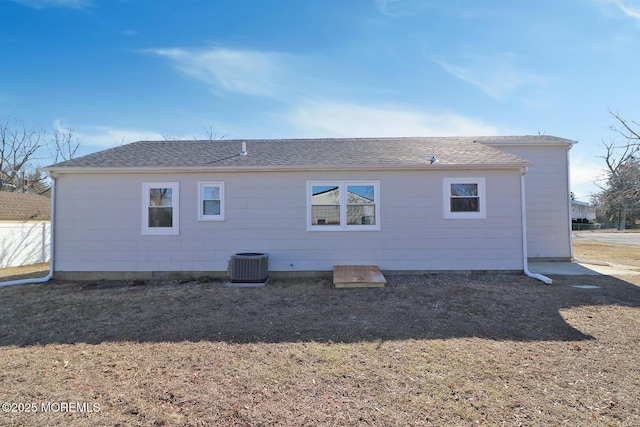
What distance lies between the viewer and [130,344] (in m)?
3.88

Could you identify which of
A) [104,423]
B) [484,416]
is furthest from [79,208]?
[484,416]

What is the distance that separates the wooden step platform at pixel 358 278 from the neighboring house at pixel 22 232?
43.0ft

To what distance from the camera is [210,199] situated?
7.84 metres

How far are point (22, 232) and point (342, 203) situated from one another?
13392 millimetres

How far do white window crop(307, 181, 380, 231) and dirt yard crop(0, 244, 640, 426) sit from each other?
7.27ft

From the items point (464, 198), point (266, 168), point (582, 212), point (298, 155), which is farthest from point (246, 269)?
point (582, 212)

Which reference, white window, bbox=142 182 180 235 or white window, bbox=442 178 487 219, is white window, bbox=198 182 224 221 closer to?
white window, bbox=142 182 180 235

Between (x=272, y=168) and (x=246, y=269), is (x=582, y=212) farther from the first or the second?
(x=246, y=269)

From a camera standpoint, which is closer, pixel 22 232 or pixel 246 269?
pixel 246 269

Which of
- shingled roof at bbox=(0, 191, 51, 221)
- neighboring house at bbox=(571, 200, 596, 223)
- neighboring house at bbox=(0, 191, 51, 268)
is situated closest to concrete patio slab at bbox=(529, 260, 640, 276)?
neighboring house at bbox=(0, 191, 51, 268)

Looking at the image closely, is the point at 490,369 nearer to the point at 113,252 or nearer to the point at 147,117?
the point at 113,252

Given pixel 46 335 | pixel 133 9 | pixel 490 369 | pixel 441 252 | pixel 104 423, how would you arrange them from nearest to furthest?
1. pixel 104 423
2. pixel 490 369
3. pixel 46 335
4. pixel 441 252
5. pixel 133 9

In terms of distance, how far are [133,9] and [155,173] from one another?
562 cm

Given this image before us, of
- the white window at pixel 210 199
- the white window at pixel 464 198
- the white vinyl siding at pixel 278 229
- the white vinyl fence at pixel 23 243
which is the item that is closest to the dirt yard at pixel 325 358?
the white vinyl siding at pixel 278 229
